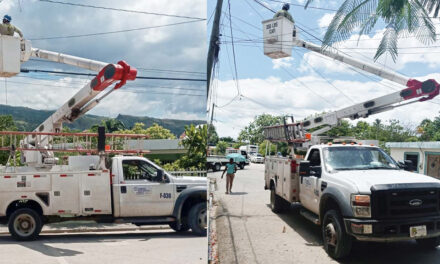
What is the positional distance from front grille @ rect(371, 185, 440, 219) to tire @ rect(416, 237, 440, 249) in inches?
35.3

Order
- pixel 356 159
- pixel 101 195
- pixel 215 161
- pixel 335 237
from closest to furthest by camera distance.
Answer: pixel 335 237, pixel 101 195, pixel 356 159, pixel 215 161

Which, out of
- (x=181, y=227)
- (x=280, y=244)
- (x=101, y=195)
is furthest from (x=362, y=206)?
(x=101, y=195)

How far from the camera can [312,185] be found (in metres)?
6.54

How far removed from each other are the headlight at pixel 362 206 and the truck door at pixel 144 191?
282cm

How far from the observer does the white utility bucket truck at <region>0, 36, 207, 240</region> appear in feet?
18.7

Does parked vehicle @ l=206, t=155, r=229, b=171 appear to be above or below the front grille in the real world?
above

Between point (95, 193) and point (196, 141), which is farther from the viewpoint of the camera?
point (95, 193)

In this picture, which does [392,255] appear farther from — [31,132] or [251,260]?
[31,132]

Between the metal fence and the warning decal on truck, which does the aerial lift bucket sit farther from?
the warning decal on truck

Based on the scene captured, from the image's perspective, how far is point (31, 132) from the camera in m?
5.04

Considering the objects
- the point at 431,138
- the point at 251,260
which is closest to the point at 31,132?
the point at 251,260

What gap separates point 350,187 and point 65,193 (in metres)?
4.25

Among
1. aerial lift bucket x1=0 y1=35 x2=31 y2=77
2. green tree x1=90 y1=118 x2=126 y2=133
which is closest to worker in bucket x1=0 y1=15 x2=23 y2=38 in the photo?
aerial lift bucket x1=0 y1=35 x2=31 y2=77

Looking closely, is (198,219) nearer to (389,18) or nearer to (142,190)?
(142,190)
